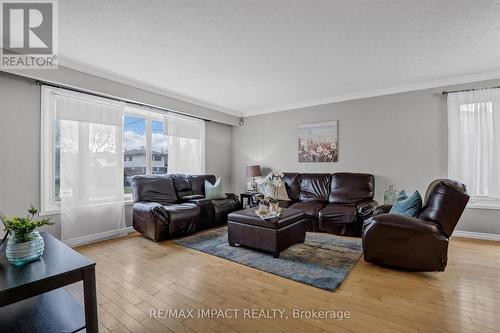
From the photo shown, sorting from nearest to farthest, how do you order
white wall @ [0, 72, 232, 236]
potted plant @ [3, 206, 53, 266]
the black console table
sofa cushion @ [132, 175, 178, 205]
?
1. the black console table
2. potted plant @ [3, 206, 53, 266]
3. white wall @ [0, 72, 232, 236]
4. sofa cushion @ [132, 175, 178, 205]

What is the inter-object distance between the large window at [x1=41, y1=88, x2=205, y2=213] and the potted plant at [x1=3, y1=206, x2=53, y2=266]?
2.01 m

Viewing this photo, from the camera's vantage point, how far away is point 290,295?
2088 mm

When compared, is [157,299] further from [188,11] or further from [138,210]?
[188,11]

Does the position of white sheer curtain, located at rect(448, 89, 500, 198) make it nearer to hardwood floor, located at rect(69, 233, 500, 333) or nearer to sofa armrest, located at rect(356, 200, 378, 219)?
hardwood floor, located at rect(69, 233, 500, 333)

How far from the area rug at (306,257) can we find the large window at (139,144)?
5.74ft

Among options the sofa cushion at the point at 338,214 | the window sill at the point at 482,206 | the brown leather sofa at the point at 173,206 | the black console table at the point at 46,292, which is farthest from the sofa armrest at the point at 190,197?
the window sill at the point at 482,206

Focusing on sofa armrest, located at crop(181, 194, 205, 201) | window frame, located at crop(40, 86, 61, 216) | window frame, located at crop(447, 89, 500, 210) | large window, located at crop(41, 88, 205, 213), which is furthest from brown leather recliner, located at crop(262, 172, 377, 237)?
window frame, located at crop(40, 86, 61, 216)

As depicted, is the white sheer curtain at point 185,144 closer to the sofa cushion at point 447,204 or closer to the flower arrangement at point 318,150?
the flower arrangement at point 318,150

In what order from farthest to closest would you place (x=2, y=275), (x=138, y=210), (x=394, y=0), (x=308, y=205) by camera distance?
1. (x=308, y=205)
2. (x=138, y=210)
3. (x=394, y=0)
4. (x=2, y=275)

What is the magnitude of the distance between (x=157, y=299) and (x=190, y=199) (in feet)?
8.11

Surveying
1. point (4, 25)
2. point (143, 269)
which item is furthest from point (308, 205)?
point (4, 25)

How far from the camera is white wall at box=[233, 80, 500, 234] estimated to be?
388 cm

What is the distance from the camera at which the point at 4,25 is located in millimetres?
2352

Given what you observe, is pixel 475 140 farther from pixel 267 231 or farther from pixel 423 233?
pixel 267 231
